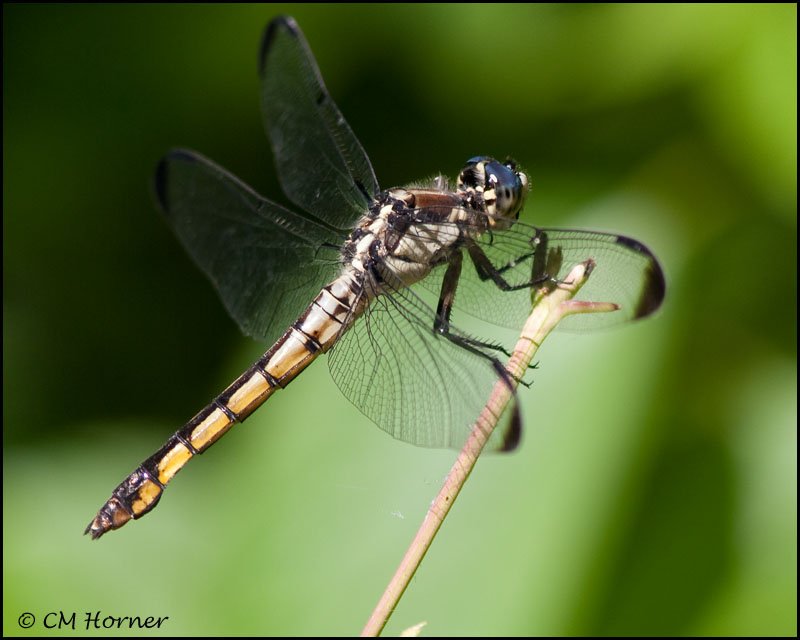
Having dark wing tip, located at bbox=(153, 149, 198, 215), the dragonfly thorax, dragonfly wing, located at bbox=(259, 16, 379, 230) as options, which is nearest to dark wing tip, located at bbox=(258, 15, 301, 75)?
dragonfly wing, located at bbox=(259, 16, 379, 230)

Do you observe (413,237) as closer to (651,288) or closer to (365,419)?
(651,288)

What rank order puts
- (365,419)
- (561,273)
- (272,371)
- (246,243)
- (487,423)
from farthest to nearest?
(365,419)
(246,243)
(272,371)
(561,273)
(487,423)

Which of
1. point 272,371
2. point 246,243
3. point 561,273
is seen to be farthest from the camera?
point 246,243

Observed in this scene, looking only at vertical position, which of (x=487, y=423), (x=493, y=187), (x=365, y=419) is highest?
(x=493, y=187)

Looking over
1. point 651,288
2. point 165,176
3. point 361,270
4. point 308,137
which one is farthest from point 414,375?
point 165,176

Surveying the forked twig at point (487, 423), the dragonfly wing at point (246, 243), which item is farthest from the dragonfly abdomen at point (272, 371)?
the forked twig at point (487, 423)

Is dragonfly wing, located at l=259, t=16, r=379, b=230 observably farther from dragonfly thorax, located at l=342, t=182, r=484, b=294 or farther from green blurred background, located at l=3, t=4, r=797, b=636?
green blurred background, located at l=3, t=4, r=797, b=636

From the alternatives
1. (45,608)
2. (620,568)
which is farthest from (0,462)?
(620,568)
